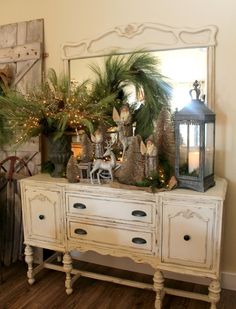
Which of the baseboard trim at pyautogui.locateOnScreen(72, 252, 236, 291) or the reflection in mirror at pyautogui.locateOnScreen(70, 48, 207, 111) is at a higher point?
the reflection in mirror at pyautogui.locateOnScreen(70, 48, 207, 111)

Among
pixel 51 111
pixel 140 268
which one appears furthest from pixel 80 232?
pixel 51 111

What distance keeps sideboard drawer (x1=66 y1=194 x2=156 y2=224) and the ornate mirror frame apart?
2.89 ft

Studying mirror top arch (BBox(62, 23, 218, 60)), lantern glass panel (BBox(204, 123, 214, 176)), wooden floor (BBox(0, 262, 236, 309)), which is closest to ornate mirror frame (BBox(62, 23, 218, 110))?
mirror top arch (BBox(62, 23, 218, 60))

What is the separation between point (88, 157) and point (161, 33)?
1.05 metres

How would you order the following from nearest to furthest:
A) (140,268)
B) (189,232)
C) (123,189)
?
(189,232) < (123,189) < (140,268)

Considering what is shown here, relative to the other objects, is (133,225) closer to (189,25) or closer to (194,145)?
(194,145)

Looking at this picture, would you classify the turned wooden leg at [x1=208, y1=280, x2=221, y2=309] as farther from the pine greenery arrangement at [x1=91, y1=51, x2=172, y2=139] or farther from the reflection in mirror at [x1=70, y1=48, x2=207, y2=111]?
the reflection in mirror at [x1=70, y1=48, x2=207, y2=111]

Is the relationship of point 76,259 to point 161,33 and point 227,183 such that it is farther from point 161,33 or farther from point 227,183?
point 161,33

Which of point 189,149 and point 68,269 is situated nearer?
point 189,149

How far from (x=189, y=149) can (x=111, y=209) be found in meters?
0.64

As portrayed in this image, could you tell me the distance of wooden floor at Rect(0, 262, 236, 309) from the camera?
2.04 meters

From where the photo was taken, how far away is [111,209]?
6.31ft

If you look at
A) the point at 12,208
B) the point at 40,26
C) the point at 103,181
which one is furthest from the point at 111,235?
the point at 40,26

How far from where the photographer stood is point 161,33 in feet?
6.98
